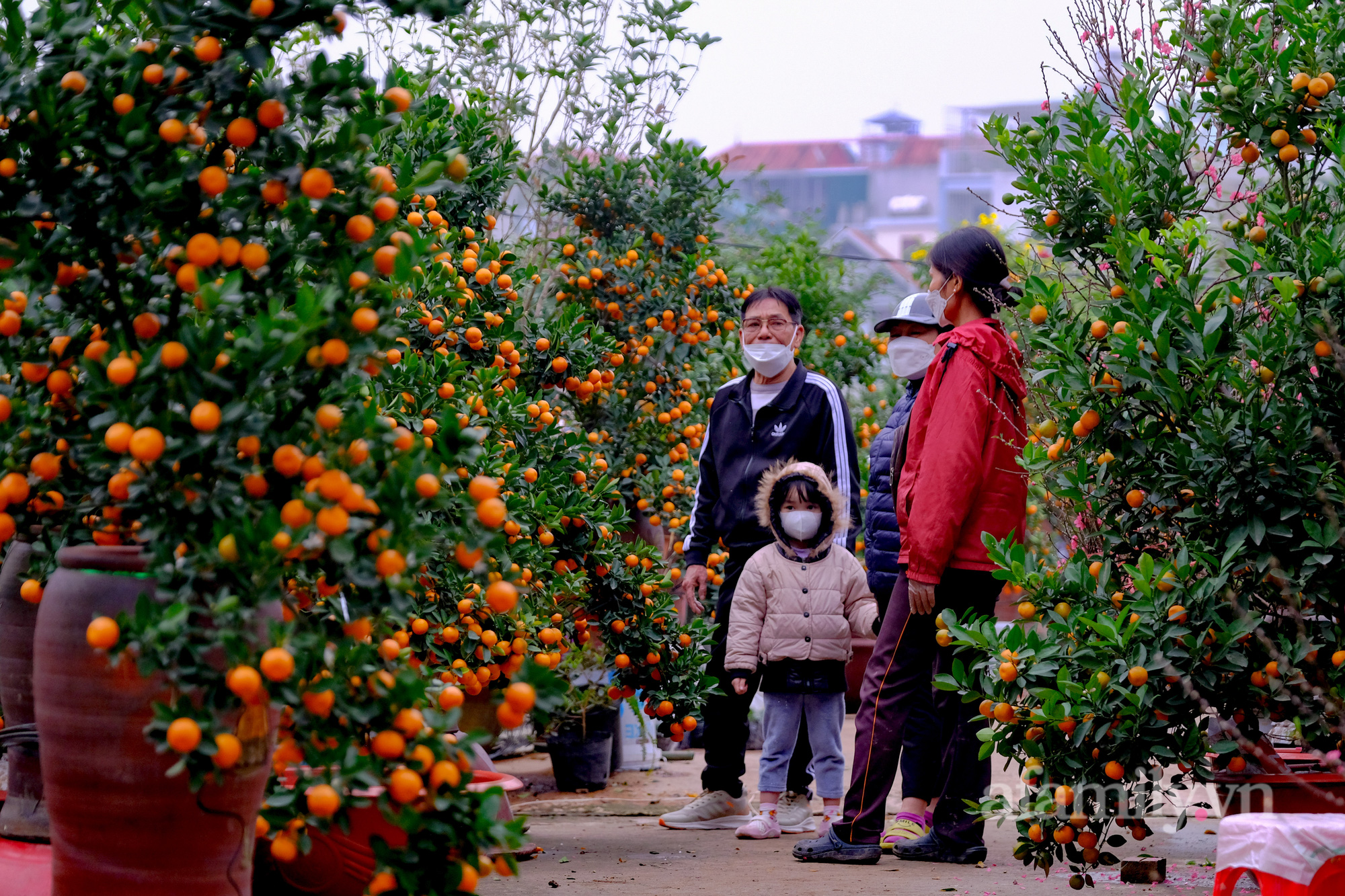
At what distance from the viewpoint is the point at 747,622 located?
16.3 feet

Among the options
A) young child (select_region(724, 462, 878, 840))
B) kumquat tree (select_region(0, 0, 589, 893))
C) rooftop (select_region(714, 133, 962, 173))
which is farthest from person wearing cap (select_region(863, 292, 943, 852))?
rooftop (select_region(714, 133, 962, 173))

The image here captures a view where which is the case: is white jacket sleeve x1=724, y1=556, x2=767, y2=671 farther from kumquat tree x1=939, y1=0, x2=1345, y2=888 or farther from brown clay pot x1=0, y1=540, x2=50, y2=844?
brown clay pot x1=0, y1=540, x2=50, y2=844

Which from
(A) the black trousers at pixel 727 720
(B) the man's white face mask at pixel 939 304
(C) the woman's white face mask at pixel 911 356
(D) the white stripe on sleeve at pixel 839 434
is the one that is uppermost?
(B) the man's white face mask at pixel 939 304

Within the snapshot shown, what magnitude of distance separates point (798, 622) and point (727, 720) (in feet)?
1.80

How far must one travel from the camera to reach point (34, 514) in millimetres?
2307

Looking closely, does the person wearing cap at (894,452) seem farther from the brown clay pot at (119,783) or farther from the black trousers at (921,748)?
the brown clay pot at (119,783)

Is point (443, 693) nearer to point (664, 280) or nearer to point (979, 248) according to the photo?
point (979, 248)

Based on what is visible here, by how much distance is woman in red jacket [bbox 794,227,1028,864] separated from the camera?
13.1 ft

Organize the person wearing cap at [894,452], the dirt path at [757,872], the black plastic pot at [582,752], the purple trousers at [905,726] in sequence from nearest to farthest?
the dirt path at [757,872], the purple trousers at [905,726], the person wearing cap at [894,452], the black plastic pot at [582,752]

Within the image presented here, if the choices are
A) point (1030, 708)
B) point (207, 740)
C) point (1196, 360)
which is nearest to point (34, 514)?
point (207, 740)

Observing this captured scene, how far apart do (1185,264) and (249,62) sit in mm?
2217

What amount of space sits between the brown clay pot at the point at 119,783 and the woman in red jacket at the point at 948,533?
243 cm

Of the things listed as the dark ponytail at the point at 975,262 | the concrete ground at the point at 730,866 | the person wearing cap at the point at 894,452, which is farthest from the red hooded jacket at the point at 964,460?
the concrete ground at the point at 730,866

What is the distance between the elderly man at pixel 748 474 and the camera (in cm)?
518
